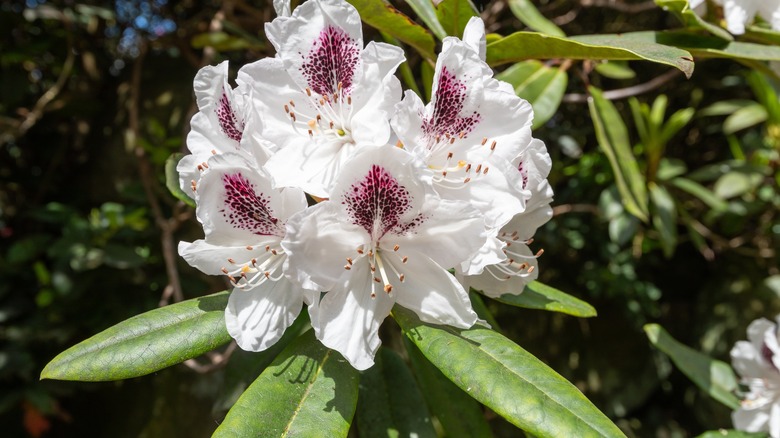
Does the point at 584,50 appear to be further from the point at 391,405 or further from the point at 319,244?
the point at 391,405

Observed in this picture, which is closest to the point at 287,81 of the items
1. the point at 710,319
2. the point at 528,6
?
the point at 528,6

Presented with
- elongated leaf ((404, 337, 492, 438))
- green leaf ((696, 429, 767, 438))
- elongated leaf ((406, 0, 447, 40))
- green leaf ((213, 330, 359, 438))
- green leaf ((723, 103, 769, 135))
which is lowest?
green leaf ((696, 429, 767, 438))

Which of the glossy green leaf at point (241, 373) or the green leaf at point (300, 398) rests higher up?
the green leaf at point (300, 398)

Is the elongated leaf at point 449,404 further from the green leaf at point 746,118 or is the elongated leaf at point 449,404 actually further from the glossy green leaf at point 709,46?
the green leaf at point 746,118

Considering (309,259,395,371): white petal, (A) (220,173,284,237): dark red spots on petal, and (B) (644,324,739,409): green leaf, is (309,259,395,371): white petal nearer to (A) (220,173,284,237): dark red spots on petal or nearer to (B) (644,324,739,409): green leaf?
(A) (220,173,284,237): dark red spots on petal

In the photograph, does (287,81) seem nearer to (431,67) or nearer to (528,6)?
(431,67)

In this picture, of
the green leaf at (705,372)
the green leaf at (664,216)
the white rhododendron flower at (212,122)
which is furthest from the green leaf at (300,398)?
the green leaf at (664,216)

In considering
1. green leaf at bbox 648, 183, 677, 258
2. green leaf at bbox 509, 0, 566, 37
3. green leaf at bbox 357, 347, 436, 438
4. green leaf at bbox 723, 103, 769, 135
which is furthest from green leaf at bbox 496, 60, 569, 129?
green leaf at bbox 723, 103, 769, 135
